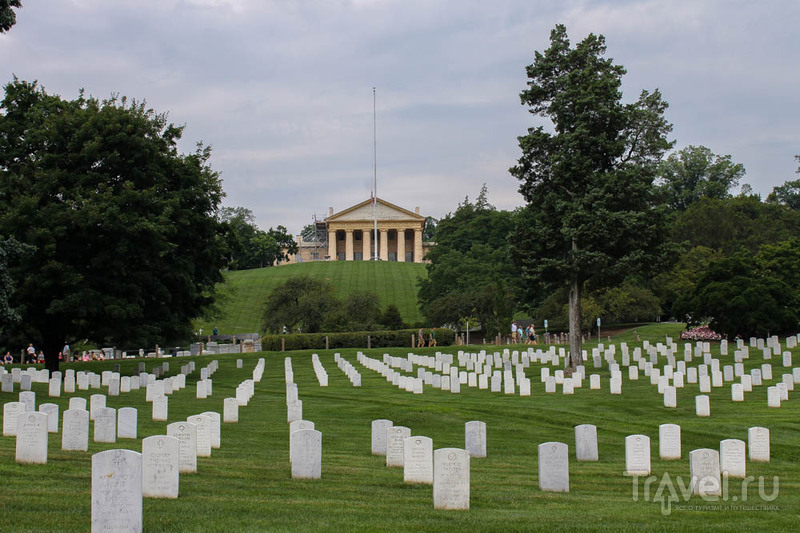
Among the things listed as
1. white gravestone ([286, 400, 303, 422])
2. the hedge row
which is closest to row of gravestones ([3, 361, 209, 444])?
white gravestone ([286, 400, 303, 422])

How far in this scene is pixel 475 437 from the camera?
13.1 meters

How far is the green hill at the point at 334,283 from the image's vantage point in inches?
3115

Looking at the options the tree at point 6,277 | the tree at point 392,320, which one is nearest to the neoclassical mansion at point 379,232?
the tree at point 392,320

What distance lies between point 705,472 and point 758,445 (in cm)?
334

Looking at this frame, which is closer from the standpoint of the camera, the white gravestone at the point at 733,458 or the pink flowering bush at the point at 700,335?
the white gravestone at the point at 733,458

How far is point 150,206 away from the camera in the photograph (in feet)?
96.5

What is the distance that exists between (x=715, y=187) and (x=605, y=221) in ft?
210

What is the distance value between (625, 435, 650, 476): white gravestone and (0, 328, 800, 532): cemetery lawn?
0.31 meters

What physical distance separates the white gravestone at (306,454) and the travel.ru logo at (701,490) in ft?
13.1

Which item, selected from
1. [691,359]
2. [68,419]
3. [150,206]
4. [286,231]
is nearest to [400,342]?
[691,359]

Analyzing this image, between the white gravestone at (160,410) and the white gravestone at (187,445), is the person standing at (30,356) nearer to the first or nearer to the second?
the white gravestone at (160,410)

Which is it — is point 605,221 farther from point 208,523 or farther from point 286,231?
point 286,231

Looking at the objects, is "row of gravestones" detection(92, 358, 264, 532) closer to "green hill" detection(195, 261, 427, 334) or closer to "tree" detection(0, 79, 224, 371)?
"tree" detection(0, 79, 224, 371)

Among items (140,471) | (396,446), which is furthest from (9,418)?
(140,471)
